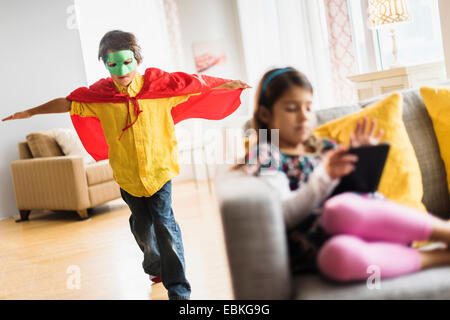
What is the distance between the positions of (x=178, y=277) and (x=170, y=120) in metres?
0.62

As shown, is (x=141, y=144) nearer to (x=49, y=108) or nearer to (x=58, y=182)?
(x=49, y=108)

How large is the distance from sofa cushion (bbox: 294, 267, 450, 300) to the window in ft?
6.90

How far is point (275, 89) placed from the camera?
116 centimetres

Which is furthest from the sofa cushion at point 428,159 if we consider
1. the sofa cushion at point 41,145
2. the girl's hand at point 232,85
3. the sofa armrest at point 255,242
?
the sofa cushion at point 41,145

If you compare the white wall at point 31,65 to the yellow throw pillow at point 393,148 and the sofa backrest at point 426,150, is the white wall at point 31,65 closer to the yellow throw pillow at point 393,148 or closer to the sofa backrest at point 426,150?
the sofa backrest at point 426,150

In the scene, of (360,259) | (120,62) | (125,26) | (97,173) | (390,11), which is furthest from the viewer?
(125,26)

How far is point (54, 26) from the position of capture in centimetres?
494

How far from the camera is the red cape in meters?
2.05

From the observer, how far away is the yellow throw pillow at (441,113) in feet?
4.78

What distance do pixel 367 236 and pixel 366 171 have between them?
14 centimetres

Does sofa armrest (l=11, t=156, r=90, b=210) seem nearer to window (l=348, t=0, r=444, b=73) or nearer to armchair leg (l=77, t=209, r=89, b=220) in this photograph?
armchair leg (l=77, t=209, r=89, b=220)

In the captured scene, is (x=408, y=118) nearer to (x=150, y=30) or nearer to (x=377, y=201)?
(x=377, y=201)

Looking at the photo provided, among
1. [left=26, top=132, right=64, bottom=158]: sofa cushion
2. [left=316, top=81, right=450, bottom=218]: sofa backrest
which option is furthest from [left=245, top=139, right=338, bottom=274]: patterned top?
[left=26, top=132, right=64, bottom=158]: sofa cushion

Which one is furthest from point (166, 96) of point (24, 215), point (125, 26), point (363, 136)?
point (125, 26)
